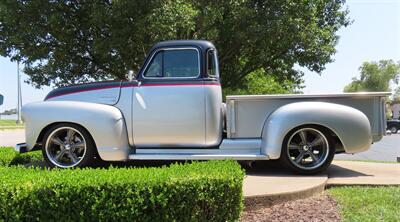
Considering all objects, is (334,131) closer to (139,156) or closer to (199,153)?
(199,153)

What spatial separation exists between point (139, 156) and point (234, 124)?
4.88 feet

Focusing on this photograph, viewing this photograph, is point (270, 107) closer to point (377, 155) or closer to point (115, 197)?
point (115, 197)

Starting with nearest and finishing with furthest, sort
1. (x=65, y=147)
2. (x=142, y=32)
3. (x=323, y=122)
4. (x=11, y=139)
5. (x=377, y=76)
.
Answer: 1. (x=323, y=122)
2. (x=65, y=147)
3. (x=142, y=32)
4. (x=11, y=139)
5. (x=377, y=76)

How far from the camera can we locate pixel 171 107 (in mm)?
6699

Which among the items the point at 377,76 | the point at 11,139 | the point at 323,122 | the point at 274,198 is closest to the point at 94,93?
the point at 274,198

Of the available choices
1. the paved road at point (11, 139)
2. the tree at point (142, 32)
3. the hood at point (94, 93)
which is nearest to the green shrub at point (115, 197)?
the hood at point (94, 93)

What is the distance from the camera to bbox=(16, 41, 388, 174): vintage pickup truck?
6562mm

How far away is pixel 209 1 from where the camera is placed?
14602mm

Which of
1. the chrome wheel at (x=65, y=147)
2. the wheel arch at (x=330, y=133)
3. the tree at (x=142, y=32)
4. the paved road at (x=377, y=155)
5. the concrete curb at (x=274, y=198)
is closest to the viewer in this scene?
the concrete curb at (x=274, y=198)

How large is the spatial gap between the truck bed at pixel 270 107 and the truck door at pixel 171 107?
1.62 feet

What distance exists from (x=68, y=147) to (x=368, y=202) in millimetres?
4291

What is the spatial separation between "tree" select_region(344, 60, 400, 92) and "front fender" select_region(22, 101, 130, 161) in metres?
83.0

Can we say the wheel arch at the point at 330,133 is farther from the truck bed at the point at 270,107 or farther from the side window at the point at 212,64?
the side window at the point at 212,64

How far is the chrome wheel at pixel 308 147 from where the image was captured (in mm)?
6684
